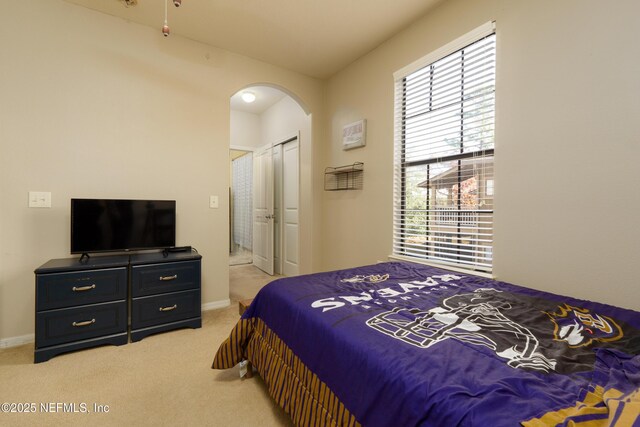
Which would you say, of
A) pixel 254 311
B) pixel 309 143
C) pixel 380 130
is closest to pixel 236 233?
pixel 309 143

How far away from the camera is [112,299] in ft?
7.41

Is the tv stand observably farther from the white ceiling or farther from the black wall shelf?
the white ceiling

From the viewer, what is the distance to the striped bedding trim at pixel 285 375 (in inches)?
42.3

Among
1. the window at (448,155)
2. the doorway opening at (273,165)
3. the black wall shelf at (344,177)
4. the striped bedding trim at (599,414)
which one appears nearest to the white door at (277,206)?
the doorway opening at (273,165)

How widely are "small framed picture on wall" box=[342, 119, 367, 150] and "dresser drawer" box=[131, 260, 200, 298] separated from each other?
2088mm

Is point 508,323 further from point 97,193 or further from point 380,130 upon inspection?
point 97,193

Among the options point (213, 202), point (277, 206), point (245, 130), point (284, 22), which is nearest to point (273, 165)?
point (277, 206)

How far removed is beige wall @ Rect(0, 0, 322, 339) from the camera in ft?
7.46

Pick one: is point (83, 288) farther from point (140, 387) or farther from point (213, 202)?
point (213, 202)

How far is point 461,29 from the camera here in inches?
87.7

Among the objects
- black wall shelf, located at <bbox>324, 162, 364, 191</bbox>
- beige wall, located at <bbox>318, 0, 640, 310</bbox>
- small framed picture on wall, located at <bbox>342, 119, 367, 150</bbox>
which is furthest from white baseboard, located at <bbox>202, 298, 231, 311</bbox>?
beige wall, located at <bbox>318, 0, 640, 310</bbox>

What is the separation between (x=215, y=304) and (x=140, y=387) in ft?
4.55

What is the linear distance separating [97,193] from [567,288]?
3672 mm

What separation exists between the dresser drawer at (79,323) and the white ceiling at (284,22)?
256 cm
